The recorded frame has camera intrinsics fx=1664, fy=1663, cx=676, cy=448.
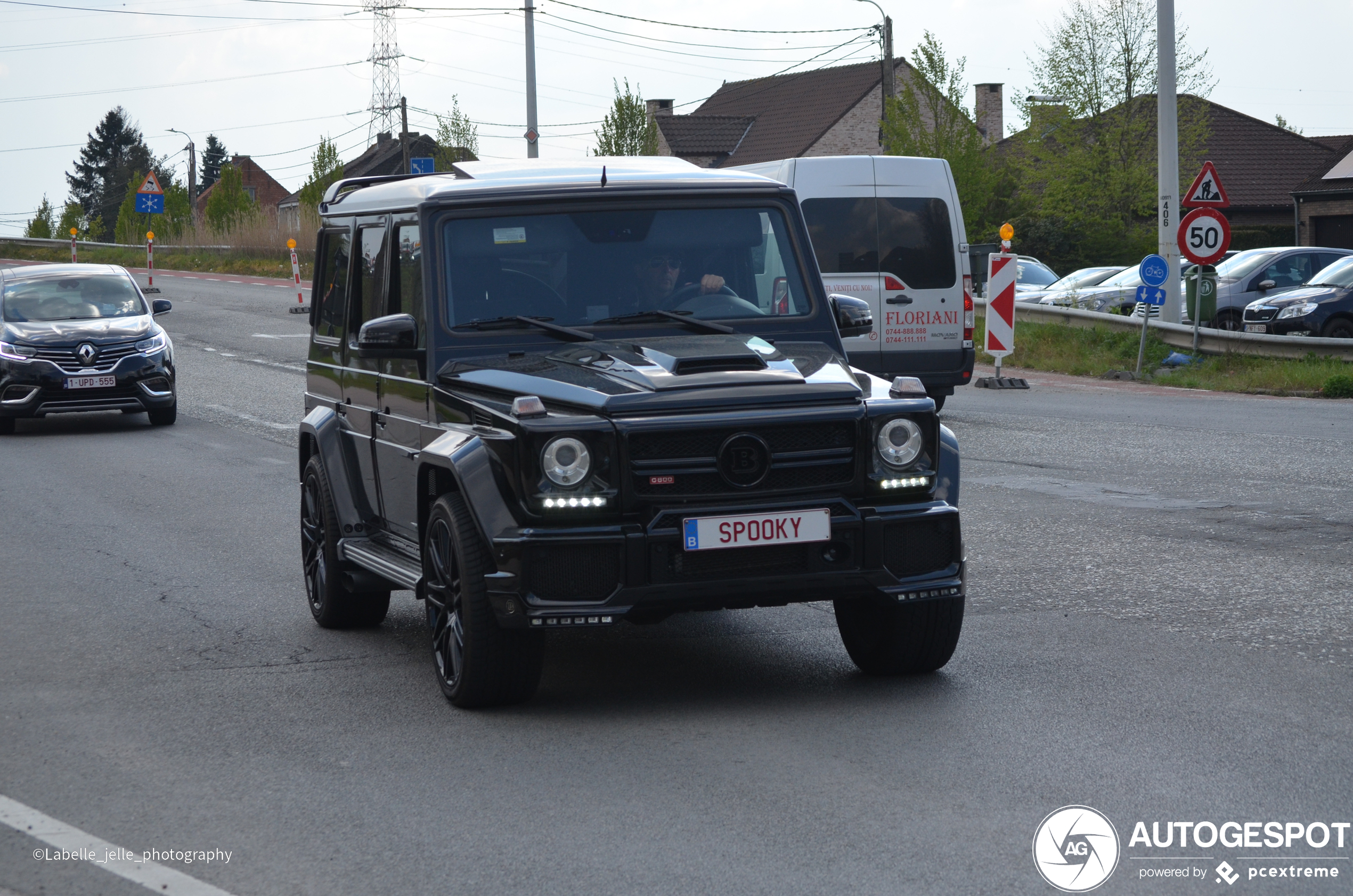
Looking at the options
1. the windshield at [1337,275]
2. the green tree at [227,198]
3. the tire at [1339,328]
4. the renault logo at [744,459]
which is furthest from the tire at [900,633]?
the green tree at [227,198]

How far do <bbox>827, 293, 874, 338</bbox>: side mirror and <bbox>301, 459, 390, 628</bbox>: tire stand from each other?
8.02 feet

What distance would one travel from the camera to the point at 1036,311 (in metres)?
28.2

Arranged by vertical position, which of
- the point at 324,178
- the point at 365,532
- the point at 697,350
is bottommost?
the point at 365,532

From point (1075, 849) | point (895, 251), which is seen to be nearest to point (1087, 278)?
point (895, 251)

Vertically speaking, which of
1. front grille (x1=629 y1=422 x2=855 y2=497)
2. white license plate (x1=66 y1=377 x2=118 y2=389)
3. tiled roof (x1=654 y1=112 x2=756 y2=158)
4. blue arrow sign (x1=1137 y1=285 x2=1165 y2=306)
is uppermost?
tiled roof (x1=654 y1=112 x2=756 y2=158)

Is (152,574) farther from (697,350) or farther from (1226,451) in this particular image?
(1226,451)

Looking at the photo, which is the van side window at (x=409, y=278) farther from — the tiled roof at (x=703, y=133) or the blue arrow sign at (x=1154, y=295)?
the tiled roof at (x=703, y=133)

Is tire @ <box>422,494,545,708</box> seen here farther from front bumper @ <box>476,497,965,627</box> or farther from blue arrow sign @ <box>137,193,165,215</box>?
blue arrow sign @ <box>137,193,165,215</box>

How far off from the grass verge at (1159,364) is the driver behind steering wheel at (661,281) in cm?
1551

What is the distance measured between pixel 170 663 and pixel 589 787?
109 inches

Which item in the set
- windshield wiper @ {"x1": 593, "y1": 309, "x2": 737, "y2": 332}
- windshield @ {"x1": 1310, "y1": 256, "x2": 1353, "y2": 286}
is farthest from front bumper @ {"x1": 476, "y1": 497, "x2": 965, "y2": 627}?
windshield @ {"x1": 1310, "y1": 256, "x2": 1353, "y2": 286}

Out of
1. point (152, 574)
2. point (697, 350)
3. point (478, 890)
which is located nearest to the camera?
point (478, 890)

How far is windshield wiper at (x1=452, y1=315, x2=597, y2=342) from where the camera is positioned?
6.39 meters

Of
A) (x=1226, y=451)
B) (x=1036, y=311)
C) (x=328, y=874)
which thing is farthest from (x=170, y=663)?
(x=1036, y=311)
